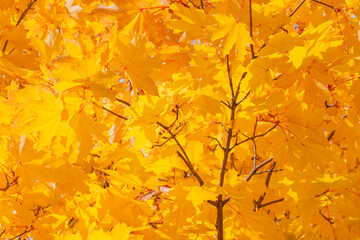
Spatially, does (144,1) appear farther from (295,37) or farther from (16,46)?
(16,46)

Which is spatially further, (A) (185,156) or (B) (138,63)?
(A) (185,156)

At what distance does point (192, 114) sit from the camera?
1390 millimetres

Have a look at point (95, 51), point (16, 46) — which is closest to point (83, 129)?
point (95, 51)

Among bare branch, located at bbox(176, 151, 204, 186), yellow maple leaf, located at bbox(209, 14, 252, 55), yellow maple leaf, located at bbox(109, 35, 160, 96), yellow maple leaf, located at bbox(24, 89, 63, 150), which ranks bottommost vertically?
yellow maple leaf, located at bbox(24, 89, 63, 150)

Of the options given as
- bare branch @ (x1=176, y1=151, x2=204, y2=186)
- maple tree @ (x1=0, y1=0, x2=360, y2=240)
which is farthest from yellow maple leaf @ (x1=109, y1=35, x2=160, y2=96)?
bare branch @ (x1=176, y1=151, x2=204, y2=186)

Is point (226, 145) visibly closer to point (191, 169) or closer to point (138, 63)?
point (191, 169)

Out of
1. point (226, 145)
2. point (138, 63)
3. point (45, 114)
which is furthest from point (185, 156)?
point (45, 114)

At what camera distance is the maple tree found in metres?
1.08

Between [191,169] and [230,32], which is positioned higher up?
[230,32]

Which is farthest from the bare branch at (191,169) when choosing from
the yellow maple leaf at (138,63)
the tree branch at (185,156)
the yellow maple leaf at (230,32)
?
the yellow maple leaf at (230,32)

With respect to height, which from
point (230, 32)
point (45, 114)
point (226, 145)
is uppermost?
point (230, 32)

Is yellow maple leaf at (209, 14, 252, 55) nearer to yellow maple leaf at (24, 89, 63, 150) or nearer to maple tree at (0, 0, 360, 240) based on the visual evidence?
maple tree at (0, 0, 360, 240)

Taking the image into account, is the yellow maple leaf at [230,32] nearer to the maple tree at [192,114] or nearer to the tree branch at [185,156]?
the maple tree at [192,114]

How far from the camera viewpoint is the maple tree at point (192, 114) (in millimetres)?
1076
